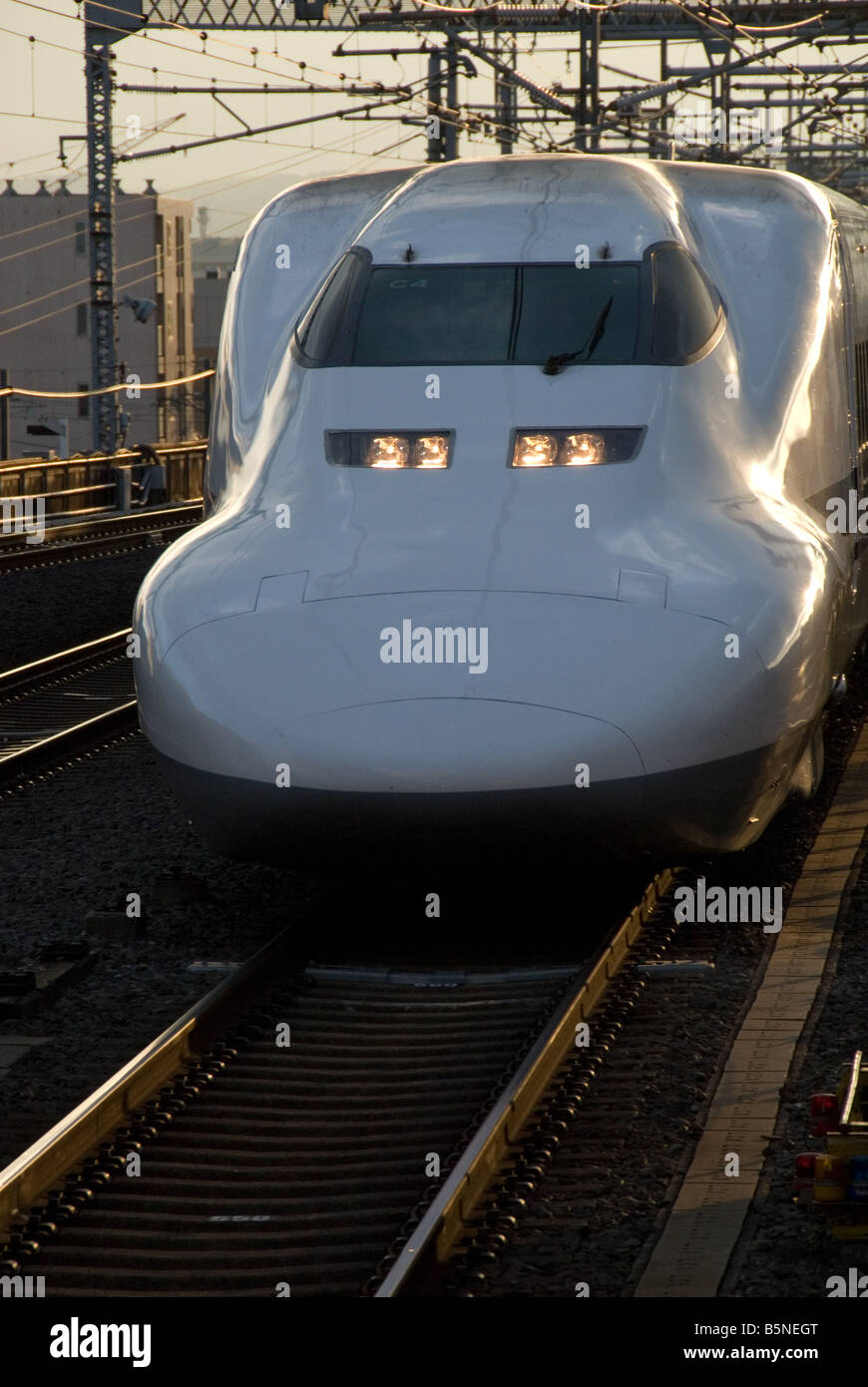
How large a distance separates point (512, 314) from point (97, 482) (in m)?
22.6

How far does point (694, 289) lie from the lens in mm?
8539

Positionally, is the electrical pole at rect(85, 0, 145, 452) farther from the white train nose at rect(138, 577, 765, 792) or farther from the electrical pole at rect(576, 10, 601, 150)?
the white train nose at rect(138, 577, 765, 792)

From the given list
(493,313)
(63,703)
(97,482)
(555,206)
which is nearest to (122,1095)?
(493,313)

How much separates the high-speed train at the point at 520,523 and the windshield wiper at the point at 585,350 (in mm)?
17

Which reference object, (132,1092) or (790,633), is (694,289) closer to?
(790,633)

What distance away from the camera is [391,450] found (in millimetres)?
7836

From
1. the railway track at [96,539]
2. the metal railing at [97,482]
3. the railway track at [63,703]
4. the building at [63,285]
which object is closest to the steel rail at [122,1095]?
the railway track at [63,703]

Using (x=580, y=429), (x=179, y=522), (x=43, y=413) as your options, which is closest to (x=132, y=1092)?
(x=580, y=429)

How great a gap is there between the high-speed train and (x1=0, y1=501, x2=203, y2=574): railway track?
13364 mm

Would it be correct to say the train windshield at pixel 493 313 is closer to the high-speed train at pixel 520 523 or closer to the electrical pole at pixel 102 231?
the high-speed train at pixel 520 523
